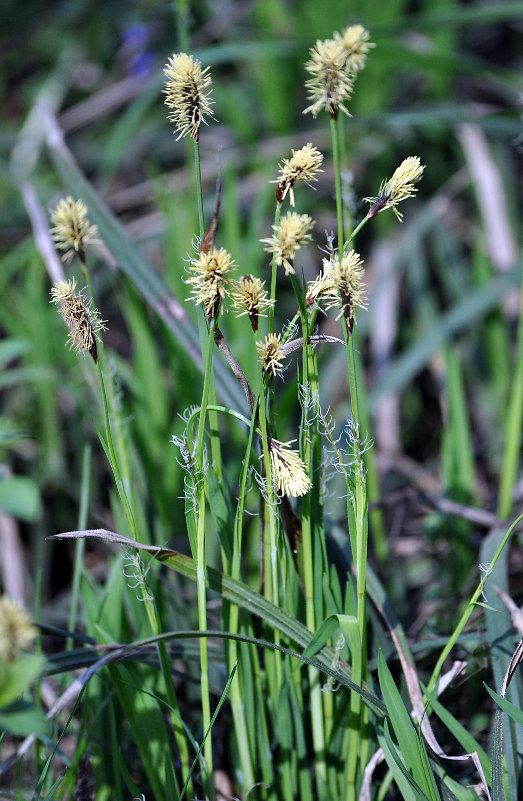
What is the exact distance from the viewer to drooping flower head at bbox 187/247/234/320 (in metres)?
0.40

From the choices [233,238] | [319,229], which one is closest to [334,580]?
[233,238]

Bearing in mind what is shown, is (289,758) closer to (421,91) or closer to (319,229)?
(319,229)

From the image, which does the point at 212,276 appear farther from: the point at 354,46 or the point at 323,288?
the point at 354,46

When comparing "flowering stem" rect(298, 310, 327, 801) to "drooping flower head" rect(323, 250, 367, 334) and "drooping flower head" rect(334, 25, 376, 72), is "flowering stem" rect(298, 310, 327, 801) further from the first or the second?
"drooping flower head" rect(334, 25, 376, 72)

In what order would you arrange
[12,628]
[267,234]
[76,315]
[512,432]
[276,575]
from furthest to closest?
[267,234]
[512,432]
[276,575]
[76,315]
[12,628]

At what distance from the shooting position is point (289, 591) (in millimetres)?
573

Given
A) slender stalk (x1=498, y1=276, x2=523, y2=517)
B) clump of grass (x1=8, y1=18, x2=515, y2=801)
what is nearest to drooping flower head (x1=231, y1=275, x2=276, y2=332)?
clump of grass (x1=8, y1=18, x2=515, y2=801)

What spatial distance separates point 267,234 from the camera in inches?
65.3

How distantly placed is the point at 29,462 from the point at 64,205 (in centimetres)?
96

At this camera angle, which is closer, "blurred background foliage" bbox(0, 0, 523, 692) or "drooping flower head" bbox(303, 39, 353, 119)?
"drooping flower head" bbox(303, 39, 353, 119)

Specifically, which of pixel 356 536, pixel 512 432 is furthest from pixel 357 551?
pixel 512 432

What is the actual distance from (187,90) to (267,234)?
1247 millimetres

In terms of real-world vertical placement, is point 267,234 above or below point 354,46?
above

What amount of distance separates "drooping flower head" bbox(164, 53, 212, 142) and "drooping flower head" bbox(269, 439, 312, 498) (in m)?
0.21
